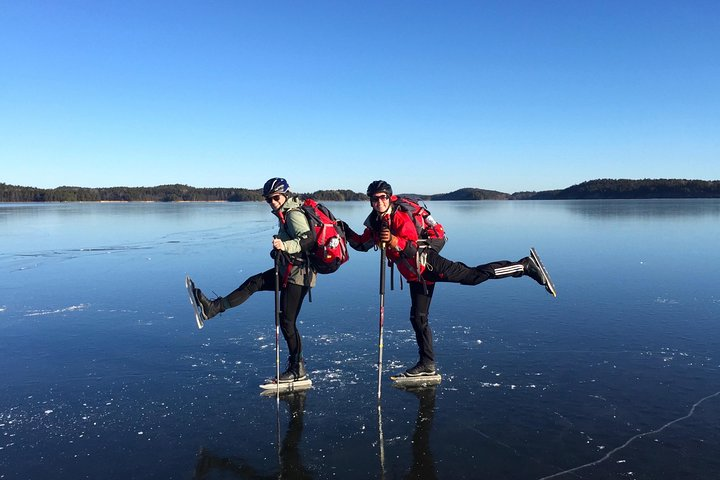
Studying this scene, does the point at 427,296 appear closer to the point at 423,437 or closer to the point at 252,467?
the point at 423,437

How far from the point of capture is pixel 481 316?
8.20 m

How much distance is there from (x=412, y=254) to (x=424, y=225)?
1.32 ft

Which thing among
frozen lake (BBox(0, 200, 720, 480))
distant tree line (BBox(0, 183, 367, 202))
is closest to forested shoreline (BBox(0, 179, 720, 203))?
distant tree line (BBox(0, 183, 367, 202))

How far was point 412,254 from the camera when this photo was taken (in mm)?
5633

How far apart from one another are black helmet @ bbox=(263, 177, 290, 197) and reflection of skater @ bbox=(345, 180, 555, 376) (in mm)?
915

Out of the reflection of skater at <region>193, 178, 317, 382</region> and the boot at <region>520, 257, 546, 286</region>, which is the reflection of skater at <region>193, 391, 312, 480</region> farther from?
the boot at <region>520, 257, 546, 286</region>

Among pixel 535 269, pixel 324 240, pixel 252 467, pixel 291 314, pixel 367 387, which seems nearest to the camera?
pixel 252 467

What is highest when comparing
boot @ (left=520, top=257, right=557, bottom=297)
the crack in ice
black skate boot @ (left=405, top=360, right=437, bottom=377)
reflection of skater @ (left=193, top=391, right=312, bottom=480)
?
boot @ (left=520, top=257, right=557, bottom=297)

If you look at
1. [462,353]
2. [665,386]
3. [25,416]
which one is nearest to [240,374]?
[25,416]

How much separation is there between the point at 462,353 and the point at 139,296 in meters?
6.60

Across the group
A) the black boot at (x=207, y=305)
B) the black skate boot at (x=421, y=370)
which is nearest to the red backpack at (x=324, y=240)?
the black boot at (x=207, y=305)

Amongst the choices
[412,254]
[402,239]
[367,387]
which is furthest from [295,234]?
[367,387]

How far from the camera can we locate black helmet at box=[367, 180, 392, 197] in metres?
5.67

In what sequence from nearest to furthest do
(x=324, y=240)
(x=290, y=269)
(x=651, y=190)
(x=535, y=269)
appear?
(x=324, y=240) → (x=290, y=269) → (x=535, y=269) → (x=651, y=190)
